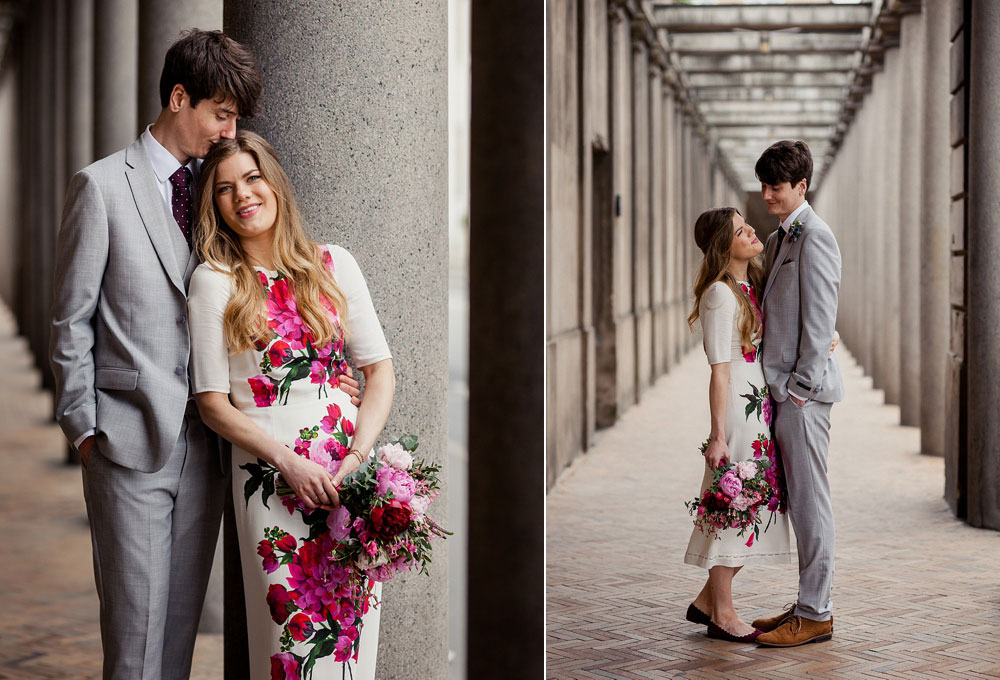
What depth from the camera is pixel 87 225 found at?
2812 mm

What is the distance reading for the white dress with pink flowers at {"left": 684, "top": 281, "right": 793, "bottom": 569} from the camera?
4289 millimetres

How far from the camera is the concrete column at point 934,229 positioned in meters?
8.49

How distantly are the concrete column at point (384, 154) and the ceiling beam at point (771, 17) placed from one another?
211 inches

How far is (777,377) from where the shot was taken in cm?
435

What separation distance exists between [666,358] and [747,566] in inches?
386

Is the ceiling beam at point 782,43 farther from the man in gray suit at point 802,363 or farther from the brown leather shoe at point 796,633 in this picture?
the brown leather shoe at point 796,633

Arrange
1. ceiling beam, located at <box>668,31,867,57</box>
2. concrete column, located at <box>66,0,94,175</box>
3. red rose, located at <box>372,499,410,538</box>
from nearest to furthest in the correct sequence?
red rose, located at <box>372,499,410,538</box> → ceiling beam, located at <box>668,31,867,57</box> → concrete column, located at <box>66,0,94,175</box>

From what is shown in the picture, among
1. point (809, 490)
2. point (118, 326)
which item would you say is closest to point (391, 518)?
point (118, 326)

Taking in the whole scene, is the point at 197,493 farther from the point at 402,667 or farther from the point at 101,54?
the point at 101,54

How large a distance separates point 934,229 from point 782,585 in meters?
5.01

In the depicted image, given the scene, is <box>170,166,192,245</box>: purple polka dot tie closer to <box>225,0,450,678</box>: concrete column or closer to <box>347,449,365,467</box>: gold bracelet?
<box>225,0,450,678</box>: concrete column

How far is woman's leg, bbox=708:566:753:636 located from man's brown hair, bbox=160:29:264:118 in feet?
8.83

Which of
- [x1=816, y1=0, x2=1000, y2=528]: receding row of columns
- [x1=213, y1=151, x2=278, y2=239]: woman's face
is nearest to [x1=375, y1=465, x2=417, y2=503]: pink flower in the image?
[x1=213, y1=151, x2=278, y2=239]: woman's face

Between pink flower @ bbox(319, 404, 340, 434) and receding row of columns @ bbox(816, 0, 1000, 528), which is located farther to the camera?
receding row of columns @ bbox(816, 0, 1000, 528)
